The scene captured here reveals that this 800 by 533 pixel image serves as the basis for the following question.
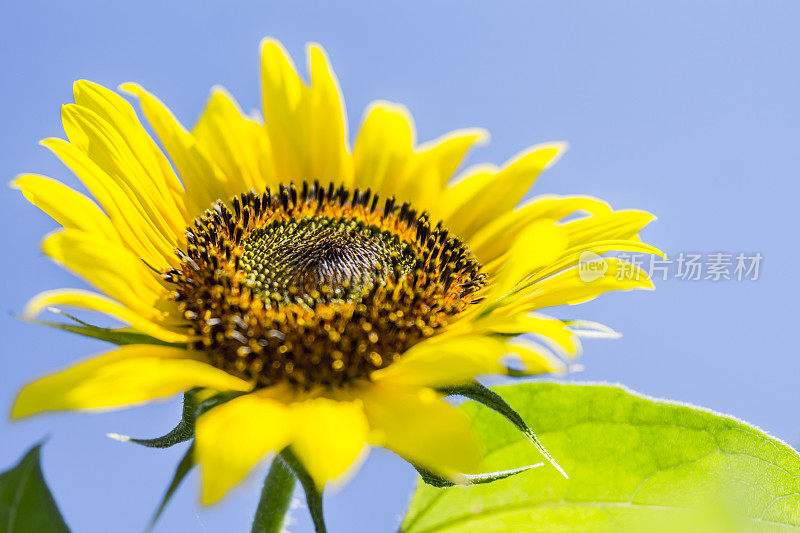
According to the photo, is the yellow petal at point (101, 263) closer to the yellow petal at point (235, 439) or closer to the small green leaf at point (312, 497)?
the yellow petal at point (235, 439)

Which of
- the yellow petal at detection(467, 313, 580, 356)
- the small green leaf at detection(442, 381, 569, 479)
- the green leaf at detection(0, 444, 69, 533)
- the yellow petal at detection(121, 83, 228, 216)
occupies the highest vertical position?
the yellow petal at detection(121, 83, 228, 216)

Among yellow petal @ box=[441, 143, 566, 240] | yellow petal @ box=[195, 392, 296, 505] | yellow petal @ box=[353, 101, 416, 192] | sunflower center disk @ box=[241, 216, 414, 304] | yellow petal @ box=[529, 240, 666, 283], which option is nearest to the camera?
yellow petal @ box=[195, 392, 296, 505]

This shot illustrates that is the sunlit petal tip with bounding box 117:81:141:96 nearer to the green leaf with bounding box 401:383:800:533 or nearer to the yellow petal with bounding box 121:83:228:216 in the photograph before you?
the yellow petal with bounding box 121:83:228:216

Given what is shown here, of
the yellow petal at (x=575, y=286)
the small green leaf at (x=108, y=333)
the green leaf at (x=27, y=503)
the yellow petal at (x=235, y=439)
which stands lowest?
the green leaf at (x=27, y=503)

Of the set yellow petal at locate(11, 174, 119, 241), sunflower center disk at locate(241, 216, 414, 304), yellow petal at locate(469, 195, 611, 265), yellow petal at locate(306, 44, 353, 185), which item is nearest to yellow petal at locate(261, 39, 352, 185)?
yellow petal at locate(306, 44, 353, 185)

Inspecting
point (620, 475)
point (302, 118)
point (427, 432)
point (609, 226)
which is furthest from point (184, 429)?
point (302, 118)

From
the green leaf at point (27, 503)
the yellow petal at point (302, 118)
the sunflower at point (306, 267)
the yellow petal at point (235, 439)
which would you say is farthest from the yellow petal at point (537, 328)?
the yellow petal at point (302, 118)

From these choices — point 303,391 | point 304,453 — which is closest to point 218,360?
point 303,391
